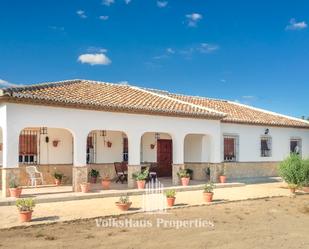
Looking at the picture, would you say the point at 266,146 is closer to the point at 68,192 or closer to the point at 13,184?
the point at 68,192

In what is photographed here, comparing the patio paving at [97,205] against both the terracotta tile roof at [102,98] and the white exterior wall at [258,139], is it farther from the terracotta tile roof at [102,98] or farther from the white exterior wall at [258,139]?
the white exterior wall at [258,139]

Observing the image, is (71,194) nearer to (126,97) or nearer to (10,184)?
(10,184)

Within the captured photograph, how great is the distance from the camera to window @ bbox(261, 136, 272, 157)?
2339 centimetres

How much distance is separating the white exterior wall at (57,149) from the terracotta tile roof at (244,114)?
314 inches

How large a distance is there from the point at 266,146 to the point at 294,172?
6.35 meters

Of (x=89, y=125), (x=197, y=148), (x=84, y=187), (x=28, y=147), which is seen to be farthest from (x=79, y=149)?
(x=197, y=148)

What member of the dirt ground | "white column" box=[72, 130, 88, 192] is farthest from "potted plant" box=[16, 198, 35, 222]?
"white column" box=[72, 130, 88, 192]

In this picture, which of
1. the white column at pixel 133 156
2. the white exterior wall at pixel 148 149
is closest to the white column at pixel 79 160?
the white column at pixel 133 156

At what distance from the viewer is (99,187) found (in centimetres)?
1647

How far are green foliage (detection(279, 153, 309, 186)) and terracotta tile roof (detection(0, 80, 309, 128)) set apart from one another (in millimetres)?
3768

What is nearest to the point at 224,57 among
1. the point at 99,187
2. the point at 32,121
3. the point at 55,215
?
the point at 99,187

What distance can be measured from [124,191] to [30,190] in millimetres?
3584

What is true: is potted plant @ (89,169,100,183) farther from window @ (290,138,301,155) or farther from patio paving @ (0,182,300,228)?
window @ (290,138,301,155)

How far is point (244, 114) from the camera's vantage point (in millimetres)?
23812
